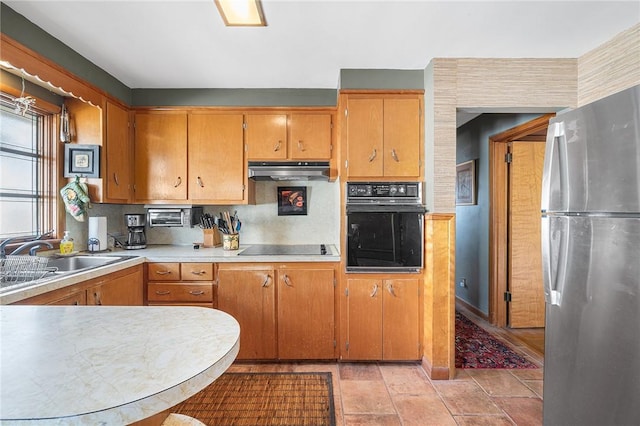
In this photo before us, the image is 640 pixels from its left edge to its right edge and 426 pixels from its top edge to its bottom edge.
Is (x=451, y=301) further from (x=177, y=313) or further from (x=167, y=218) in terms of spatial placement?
(x=167, y=218)

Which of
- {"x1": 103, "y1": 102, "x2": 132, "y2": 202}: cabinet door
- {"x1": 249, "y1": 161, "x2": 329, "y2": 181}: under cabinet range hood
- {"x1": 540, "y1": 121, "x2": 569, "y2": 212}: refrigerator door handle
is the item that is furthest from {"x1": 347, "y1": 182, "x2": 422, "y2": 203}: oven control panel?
{"x1": 103, "y1": 102, "x2": 132, "y2": 202}: cabinet door

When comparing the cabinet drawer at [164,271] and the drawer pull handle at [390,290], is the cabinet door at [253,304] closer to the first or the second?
the cabinet drawer at [164,271]

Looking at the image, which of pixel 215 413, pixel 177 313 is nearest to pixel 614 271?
pixel 177 313

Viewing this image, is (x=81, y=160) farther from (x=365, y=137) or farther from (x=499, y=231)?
(x=499, y=231)

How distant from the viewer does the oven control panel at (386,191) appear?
2387 mm

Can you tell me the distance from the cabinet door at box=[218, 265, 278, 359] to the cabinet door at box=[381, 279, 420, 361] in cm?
90

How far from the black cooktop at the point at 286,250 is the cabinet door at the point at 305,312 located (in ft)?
0.57

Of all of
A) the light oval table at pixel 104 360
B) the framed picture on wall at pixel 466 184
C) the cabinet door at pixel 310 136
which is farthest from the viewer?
the framed picture on wall at pixel 466 184

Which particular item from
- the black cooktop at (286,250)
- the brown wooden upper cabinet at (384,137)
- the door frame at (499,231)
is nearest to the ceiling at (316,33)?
the brown wooden upper cabinet at (384,137)

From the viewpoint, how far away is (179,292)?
2404 mm

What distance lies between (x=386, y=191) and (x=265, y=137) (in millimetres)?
1185

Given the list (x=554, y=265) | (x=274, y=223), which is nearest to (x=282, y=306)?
(x=274, y=223)

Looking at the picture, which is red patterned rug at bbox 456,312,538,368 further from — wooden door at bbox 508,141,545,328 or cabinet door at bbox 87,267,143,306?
cabinet door at bbox 87,267,143,306

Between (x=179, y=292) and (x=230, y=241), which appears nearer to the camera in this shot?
(x=179, y=292)
